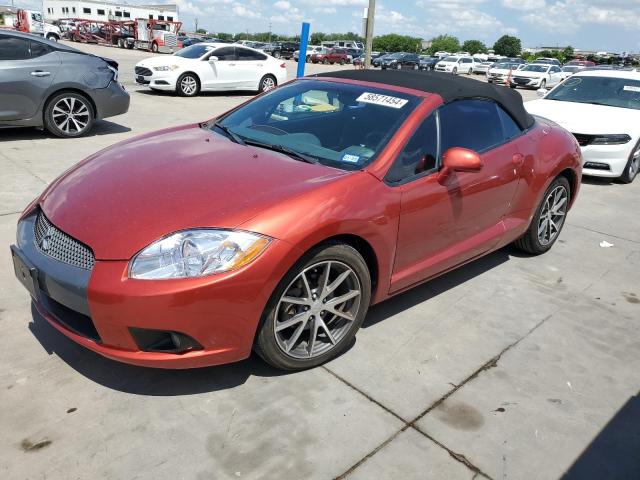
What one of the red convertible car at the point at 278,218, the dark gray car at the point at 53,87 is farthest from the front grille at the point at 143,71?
the red convertible car at the point at 278,218

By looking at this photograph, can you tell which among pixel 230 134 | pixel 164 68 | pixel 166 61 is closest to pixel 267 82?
pixel 166 61

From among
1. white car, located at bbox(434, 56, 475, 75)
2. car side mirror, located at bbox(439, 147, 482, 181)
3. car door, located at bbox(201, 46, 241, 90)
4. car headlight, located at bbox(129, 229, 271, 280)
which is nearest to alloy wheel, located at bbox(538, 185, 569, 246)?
car side mirror, located at bbox(439, 147, 482, 181)

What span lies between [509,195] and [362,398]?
6.54 ft

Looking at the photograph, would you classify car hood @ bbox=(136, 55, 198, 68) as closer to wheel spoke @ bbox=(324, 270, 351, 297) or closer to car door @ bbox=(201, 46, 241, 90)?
car door @ bbox=(201, 46, 241, 90)

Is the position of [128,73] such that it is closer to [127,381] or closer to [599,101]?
[599,101]

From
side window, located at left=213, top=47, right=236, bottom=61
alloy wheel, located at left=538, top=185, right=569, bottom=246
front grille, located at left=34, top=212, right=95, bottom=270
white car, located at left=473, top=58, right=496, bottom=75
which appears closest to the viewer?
front grille, located at left=34, top=212, right=95, bottom=270

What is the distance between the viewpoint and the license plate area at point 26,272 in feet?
8.46

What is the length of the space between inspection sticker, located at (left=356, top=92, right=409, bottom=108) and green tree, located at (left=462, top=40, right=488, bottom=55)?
100334 millimetres

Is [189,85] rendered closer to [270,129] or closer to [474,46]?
[270,129]

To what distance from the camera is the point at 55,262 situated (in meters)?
2.51

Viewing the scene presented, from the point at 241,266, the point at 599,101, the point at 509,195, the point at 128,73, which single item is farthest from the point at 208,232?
the point at 128,73

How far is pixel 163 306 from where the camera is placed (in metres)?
2.27

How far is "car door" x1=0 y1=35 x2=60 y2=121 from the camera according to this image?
272 inches

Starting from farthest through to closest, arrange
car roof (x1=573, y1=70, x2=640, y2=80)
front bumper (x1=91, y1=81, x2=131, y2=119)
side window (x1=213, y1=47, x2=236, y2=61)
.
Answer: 1. side window (x1=213, y1=47, x2=236, y2=61)
2. car roof (x1=573, y1=70, x2=640, y2=80)
3. front bumper (x1=91, y1=81, x2=131, y2=119)
